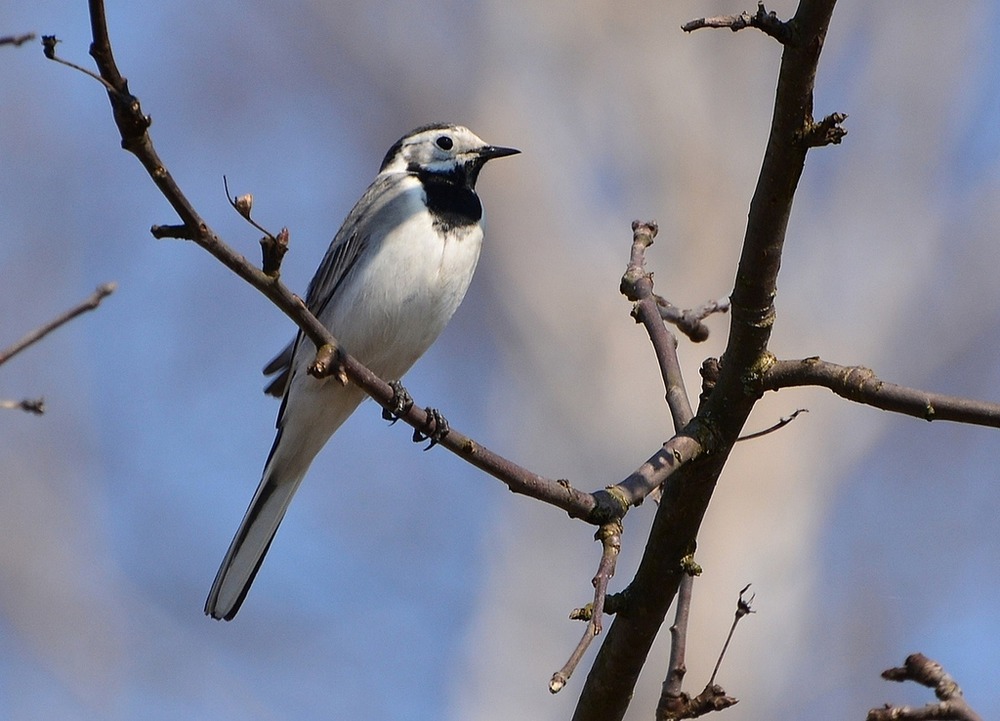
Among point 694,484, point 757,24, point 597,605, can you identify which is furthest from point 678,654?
point 757,24

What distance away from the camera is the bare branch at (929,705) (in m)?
1.67

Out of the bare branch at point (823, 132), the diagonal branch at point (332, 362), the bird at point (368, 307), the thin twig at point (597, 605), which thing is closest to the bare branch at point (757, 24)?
the bare branch at point (823, 132)

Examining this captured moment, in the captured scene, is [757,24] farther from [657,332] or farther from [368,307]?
[368,307]

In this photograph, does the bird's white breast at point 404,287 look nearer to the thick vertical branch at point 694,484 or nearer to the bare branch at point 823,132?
the thick vertical branch at point 694,484

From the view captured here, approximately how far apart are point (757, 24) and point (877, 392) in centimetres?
84

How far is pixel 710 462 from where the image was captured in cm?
294

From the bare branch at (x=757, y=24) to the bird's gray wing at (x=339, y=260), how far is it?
2.53 metres

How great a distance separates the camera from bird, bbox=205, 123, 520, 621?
4.46m

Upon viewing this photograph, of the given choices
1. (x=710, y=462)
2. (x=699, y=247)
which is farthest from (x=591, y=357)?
(x=710, y=462)

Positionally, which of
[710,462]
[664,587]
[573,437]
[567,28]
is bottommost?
[664,587]

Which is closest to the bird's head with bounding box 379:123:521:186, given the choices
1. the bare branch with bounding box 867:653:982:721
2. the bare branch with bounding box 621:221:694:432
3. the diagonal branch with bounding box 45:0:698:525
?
the bare branch with bounding box 621:221:694:432

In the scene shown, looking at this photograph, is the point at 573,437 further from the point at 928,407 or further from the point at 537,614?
the point at 928,407

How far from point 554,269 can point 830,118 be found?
749cm

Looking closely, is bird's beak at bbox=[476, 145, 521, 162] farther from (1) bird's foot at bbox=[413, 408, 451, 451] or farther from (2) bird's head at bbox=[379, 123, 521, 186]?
(1) bird's foot at bbox=[413, 408, 451, 451]
